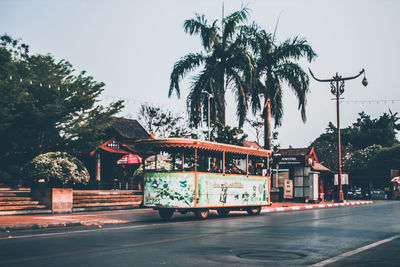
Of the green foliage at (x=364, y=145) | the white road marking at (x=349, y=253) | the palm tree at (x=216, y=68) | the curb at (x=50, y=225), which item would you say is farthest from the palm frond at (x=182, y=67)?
the green foliage at (x=364, y=145)

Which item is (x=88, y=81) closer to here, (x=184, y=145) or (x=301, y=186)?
(x=184, y=145)

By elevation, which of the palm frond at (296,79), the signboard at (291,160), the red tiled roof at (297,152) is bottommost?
the signboard at (291,160)

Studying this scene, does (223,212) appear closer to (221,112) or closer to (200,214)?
(200,214)

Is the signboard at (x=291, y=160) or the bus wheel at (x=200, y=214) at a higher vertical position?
the signboard at (x=291, y=160)

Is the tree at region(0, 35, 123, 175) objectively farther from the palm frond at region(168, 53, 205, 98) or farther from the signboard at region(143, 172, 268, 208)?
the signboard at region(143, 172, 268, 208)

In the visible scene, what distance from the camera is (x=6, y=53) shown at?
29.2 metres

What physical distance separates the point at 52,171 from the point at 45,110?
6.98 meters

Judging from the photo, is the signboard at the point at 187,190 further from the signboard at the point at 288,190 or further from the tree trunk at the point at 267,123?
the signboard at the point at 288,190

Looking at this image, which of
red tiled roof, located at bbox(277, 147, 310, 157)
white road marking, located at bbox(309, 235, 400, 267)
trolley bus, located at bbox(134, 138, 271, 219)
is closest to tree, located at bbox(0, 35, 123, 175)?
trolley bus, located at bbox(134, 138, 271, 219)

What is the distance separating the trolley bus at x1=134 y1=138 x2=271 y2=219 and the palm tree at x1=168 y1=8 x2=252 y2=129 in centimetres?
959

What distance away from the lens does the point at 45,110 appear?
28781 millimetres

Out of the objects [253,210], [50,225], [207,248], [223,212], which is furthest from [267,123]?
[207,248]

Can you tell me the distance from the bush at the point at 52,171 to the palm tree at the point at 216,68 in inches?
382

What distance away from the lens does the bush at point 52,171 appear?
75.5 feet
